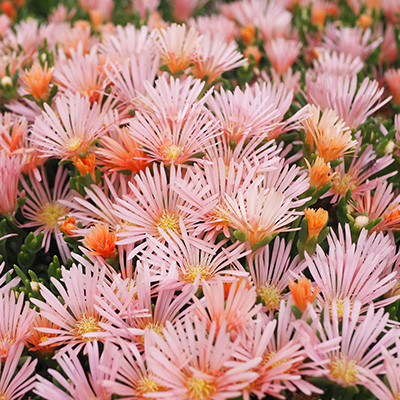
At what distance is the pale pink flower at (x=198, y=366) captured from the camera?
19.8 inches

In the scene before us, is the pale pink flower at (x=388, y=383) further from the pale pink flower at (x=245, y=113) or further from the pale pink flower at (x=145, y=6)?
the pale pink flower at (x=145, y=6)

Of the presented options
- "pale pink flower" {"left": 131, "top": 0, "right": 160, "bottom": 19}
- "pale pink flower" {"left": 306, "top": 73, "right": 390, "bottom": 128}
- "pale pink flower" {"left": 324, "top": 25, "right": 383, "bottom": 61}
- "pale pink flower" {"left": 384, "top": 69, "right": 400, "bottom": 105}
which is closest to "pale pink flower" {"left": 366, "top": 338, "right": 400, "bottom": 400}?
"pale pink flower" {"left": 306, "top": 73, "right": 390, "bottom": 128}

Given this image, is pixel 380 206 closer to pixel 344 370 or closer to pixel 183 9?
pixel 344 370

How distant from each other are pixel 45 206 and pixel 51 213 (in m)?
0.02

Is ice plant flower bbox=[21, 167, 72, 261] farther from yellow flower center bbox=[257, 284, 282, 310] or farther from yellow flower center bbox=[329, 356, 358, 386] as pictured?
yellow flower center bbox=[329, 356, 358, 386]

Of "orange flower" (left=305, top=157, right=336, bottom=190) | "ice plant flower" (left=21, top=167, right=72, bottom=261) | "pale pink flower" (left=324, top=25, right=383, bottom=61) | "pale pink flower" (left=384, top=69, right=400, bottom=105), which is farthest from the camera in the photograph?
"pale pink flower" (left=324, top=25, right=383, bottom=61)

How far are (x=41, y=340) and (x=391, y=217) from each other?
0.52 meters

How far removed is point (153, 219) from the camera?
0.71m

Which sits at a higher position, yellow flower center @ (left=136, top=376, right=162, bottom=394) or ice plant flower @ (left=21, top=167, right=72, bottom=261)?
ice plant flower @ (left=21, top=167, right=72, bottom=261)

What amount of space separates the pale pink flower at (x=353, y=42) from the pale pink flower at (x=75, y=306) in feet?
2.82

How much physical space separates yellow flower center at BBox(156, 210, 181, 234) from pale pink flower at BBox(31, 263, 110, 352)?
0.11m

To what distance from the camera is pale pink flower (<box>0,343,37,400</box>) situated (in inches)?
22.7

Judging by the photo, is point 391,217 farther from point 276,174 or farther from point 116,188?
point 116,188

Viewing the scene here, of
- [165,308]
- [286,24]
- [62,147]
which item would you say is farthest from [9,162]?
[286,24]
